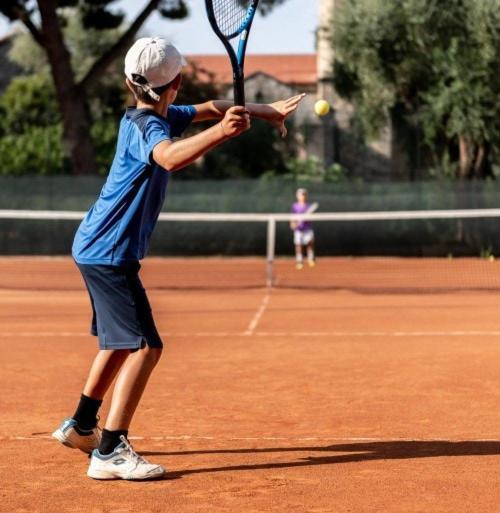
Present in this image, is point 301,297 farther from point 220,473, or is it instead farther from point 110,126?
point 110,126

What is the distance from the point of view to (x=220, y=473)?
4777 mm

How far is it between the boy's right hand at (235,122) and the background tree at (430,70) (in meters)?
19.6

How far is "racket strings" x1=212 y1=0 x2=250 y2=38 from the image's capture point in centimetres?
491

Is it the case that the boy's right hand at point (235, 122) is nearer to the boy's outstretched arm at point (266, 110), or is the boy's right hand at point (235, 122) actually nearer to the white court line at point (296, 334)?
the boy's outstretched arm at point (266, 110)

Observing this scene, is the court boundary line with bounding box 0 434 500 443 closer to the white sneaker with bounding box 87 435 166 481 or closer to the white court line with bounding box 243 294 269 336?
the white sneaker with bounding box 87 435 166 481

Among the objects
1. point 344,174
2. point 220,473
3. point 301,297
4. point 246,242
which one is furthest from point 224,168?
point 220,473

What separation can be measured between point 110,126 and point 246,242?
1286 cm

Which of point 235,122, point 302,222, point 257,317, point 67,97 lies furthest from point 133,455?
point 67,97

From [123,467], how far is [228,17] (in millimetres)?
1886

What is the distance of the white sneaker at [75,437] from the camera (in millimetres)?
5062

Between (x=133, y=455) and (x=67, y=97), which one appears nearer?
(x=133, y=455)

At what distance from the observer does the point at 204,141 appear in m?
4.28

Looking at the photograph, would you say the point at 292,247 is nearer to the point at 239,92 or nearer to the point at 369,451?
the point at 369,451

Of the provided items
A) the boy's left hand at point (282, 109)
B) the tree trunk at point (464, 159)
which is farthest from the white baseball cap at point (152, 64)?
the tree trunk at point (464, 159)
